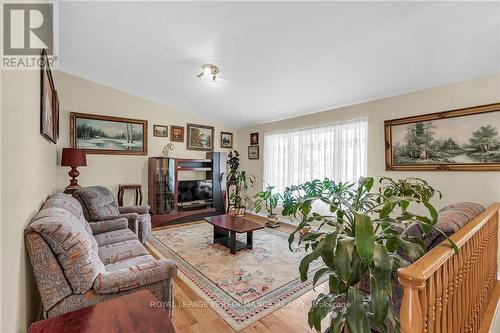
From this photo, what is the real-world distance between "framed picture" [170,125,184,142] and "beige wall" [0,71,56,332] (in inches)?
142

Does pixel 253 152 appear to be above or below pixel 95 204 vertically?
above

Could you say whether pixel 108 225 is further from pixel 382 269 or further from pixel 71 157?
pixel 382 269

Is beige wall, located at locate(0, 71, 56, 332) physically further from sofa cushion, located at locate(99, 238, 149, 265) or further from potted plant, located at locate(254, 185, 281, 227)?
potted plant, located at locate(254, 185, 281, 227)

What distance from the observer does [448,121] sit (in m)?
2.92

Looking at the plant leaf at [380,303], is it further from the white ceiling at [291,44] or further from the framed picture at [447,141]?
the framed picture at [447,141]

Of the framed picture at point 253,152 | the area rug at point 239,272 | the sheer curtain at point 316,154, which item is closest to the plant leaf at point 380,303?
the area rug at point 239,272

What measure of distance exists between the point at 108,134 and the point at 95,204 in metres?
1.90

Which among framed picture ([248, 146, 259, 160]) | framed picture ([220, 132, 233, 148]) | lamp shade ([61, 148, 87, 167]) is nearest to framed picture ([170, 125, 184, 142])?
framed picture ([220, 132, 233, 148])

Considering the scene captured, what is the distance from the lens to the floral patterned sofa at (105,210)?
3.02 metres

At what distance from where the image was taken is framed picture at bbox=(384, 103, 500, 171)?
2.63 m

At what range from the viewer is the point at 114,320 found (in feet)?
3.29

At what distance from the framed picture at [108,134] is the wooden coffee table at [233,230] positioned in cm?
247

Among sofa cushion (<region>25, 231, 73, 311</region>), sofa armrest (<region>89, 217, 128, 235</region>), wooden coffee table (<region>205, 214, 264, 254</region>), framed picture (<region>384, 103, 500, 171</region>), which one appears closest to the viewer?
sofa cushion (<region>25, 231, 73, 311</region>)

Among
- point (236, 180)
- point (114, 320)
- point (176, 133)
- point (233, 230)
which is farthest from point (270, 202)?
point (114, 320)
